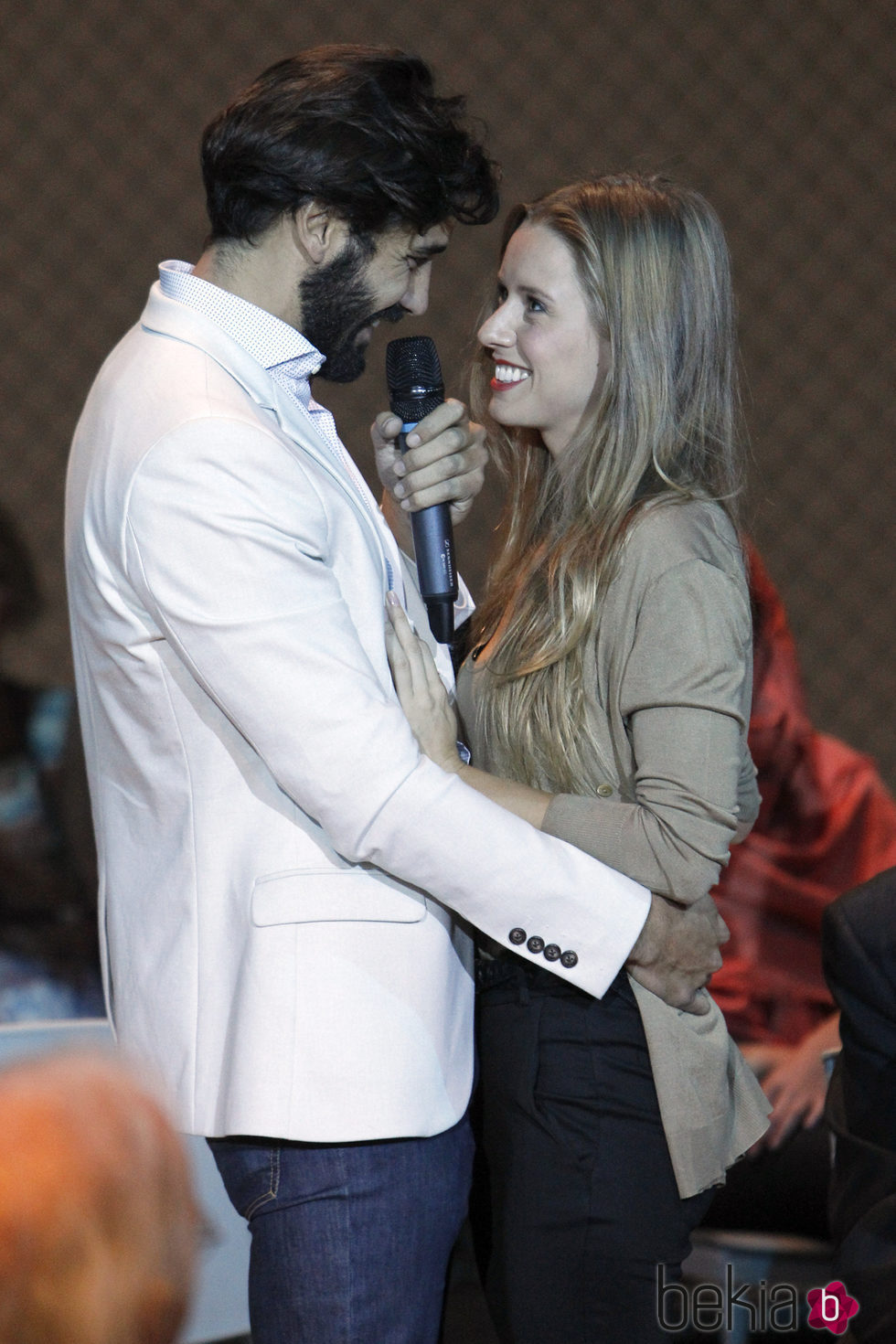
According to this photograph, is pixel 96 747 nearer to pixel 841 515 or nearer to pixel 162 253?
pixel 162 253

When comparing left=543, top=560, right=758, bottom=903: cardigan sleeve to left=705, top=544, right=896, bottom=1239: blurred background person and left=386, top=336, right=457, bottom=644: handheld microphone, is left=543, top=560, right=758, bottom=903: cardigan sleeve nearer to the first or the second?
left=386, top=336, right=457, bottom=644: handheld microphone

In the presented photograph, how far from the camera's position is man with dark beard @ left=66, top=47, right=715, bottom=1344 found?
3.96ft

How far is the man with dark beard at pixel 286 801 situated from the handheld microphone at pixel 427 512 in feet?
0.35

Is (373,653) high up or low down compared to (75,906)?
up

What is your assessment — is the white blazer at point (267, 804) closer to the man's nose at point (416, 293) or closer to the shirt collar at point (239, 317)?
the shirt collar at point (239, 317)

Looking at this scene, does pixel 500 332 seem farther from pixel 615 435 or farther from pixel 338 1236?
pixel 338 1236

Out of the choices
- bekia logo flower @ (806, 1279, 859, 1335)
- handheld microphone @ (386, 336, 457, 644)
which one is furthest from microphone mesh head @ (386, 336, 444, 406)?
bekia logo flower @ (806, 1279, 859, 1335)

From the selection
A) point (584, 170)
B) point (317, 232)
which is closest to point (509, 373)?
point (317, 232)

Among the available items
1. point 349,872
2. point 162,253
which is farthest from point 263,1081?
point 162,253

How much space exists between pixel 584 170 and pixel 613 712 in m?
2.42

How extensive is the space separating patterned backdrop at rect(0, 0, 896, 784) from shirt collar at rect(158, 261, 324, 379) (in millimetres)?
1980

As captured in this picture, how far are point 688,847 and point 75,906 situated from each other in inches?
92.0

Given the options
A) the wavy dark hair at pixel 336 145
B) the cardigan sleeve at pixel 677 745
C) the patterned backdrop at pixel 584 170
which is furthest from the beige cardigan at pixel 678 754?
the patterned backdrop at pixel 584 170

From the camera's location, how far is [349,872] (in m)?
1.27
